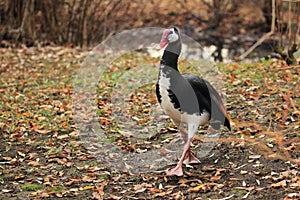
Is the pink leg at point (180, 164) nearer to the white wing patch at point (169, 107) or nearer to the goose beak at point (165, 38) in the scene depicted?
the white wing patch at point (169, 107)

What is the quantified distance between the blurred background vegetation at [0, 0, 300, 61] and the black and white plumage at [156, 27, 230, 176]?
8.90ft

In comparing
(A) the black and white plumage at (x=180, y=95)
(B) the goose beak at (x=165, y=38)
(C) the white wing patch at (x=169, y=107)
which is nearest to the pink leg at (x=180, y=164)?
(A) the black and white plumage at (x=180, y=95)

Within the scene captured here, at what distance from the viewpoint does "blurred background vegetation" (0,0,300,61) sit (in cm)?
1125

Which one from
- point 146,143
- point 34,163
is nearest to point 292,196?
point 146,143

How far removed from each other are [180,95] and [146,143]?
133 centimetres

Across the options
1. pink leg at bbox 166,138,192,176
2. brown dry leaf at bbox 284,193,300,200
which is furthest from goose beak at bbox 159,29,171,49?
brown dry leaf at bbox 284,193,300,200

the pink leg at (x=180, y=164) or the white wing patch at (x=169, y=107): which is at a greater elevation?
the white wing patch at (x=169, y=107)

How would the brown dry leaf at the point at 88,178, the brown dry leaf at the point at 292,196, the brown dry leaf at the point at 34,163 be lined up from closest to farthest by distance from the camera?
1. the brown dry leaf at the point at 292,196
2. the brown dry leaf at the point at 88,178
3. the brown dry leaf at the point at 34,163

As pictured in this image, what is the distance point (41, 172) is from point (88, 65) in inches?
177

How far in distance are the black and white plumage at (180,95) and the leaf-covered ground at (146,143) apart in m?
0.37

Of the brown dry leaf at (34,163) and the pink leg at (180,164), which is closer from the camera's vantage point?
the pink leg at (180,164)

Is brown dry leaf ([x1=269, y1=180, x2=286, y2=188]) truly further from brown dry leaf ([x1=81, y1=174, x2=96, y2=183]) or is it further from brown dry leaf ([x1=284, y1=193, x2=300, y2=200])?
brown dry leaf ([x1=81, y1=174, x2=96, y2=183])

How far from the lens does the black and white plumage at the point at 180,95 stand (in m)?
4.77

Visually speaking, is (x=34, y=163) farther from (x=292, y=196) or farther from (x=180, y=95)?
(x=292, y=196)
